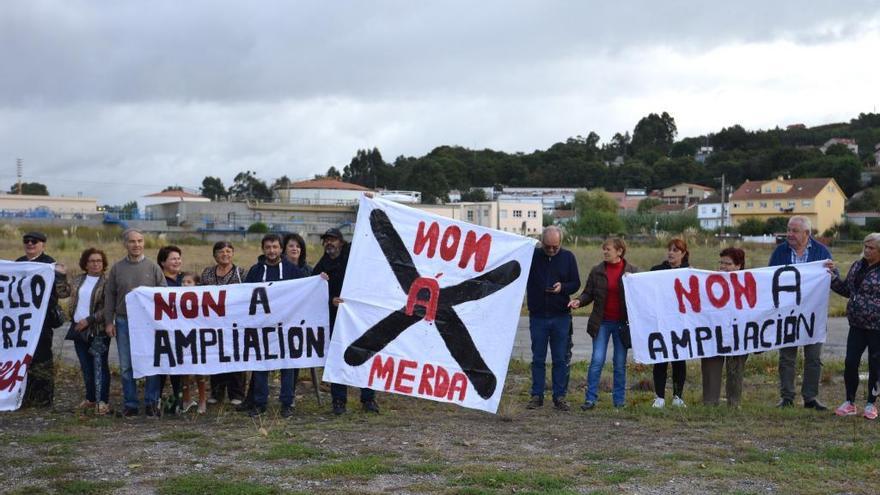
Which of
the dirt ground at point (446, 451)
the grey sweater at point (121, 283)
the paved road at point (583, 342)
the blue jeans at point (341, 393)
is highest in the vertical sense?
the grey sweater at point (121, 283)

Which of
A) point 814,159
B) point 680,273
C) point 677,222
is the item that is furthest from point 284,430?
point 814,159

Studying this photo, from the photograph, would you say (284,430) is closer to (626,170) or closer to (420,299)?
(420,299)

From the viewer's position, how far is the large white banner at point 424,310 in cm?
963

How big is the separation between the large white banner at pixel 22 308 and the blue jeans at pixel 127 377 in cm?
108

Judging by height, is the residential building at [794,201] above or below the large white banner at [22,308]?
above

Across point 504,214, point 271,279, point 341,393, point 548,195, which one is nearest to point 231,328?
point 271,279

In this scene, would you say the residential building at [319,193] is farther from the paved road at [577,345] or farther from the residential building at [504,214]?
the paved road at [577,345]

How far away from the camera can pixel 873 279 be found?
9.50 meters

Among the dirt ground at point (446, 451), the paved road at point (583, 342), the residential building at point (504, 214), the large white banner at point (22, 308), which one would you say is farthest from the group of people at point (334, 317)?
the residential building at point (504, 214)

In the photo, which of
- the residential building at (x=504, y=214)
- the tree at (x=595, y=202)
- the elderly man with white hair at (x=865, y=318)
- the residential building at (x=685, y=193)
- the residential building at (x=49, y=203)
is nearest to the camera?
the elderly man with white hair at (x=865, y=318)

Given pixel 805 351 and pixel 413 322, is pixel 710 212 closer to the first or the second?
pixel 805 351

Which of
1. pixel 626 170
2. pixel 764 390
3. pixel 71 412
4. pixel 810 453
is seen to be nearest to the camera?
pixel 810 453

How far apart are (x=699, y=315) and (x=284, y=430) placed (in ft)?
16.1

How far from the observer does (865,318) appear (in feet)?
31.3
